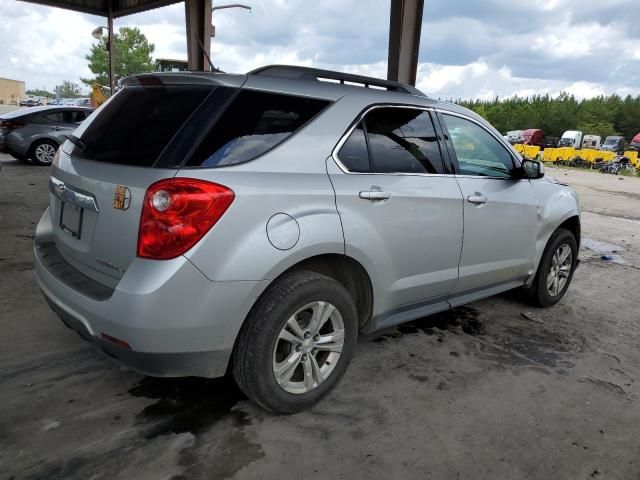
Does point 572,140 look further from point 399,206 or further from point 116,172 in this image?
point 116,172

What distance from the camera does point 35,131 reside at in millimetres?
12164

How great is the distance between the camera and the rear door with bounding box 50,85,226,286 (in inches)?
88.2

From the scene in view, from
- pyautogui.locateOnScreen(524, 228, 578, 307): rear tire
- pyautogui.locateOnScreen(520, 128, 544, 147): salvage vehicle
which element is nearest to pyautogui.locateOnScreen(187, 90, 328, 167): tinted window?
pyautogui.locateOnScreen(524, 228, 578, 307): rear tire

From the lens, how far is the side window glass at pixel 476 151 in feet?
11.3

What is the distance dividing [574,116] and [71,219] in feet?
275

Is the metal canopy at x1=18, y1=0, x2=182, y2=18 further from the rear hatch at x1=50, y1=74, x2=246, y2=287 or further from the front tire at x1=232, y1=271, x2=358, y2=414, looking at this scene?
the front tire at x1=232, y1=271, x2=358, y2=414

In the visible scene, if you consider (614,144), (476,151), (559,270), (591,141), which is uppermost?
(591,141)

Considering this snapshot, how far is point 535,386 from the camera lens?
312 cm

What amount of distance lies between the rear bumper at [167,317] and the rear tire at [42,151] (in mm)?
11659

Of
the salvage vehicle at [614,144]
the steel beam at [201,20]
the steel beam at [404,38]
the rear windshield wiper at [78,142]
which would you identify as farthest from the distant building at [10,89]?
the rear windshield wiper at [78,142]

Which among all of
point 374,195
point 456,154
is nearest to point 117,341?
point 374,195

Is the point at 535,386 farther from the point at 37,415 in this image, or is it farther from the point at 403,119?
the point at 37,415

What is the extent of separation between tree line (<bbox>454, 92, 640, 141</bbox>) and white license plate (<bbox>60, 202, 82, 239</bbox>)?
243 feet

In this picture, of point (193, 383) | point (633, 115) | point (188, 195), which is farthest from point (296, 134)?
point (633, 115)
